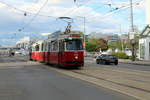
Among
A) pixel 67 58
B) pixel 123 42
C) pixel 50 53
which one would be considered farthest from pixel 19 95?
pixel 123 42

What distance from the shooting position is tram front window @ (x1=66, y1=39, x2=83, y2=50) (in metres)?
28.1

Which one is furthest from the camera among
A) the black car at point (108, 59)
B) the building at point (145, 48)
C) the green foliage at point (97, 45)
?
the green foliage at point (97, 45)

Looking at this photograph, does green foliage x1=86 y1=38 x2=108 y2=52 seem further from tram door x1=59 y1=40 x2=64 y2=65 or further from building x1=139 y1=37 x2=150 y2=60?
tram door x1=59 y1=40 x2=64 y2=65

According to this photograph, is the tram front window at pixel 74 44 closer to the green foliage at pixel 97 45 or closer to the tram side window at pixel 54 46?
the tram side window at pixel 54 46

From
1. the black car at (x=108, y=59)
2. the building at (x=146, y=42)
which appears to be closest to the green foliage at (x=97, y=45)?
the building at (x=146, y=42)

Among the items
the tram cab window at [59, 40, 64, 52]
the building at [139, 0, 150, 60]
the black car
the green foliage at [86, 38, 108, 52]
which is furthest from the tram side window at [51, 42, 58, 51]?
the green foliage at [86, 38, 108, 52]

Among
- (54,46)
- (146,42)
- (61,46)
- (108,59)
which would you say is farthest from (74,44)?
(146,42)

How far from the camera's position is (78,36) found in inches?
1118

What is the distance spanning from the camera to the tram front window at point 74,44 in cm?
2812

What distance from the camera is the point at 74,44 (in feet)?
93.1

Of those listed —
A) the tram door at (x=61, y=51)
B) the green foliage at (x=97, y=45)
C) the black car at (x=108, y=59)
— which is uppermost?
the green foliage at (x=97, y=45)

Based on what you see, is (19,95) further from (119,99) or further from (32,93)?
(119,99)

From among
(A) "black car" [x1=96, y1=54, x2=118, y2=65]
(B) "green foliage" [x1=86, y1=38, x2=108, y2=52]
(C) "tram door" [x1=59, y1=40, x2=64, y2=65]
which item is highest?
(B) "green foliage" [x1=86, y1=38, x2=108, y2=52]

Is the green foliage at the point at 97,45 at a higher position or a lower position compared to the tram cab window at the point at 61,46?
higher
